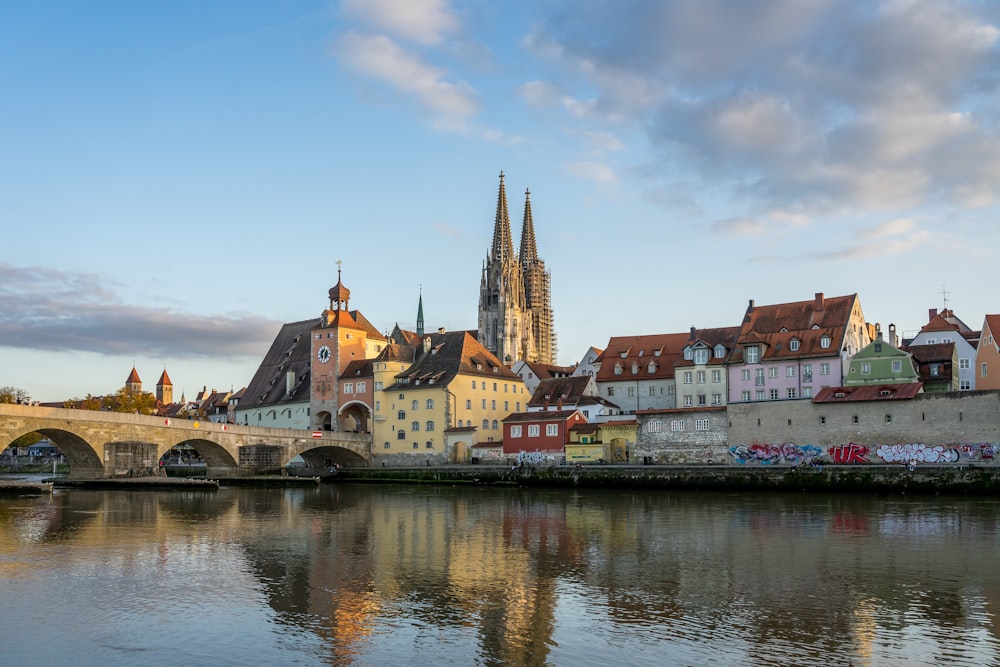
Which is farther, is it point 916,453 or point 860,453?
point 860,453

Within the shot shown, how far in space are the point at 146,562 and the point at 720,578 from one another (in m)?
14.4

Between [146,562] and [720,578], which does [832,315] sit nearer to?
[720,578]

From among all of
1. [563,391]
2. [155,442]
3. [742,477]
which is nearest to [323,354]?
[563,391]

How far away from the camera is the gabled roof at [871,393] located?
2114 inches

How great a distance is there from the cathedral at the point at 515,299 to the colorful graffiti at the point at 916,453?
8681 cm

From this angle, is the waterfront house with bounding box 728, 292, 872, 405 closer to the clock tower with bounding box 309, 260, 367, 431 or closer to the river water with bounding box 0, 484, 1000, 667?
the river water with bounding box 0, 484, 1000, 667

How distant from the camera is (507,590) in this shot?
19.9m

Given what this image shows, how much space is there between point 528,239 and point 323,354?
75.7 meters

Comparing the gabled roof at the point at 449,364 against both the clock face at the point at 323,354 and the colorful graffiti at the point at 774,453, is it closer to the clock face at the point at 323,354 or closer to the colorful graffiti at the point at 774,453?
the clock face at the point at 323,354

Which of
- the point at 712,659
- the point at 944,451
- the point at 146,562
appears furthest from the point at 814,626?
the point at 944,451

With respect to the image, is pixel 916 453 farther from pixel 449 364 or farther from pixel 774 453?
pixel 449 364

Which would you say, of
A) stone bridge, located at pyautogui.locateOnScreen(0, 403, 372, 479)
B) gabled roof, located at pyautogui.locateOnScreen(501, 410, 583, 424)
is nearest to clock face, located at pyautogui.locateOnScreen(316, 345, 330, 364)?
stone bridge, located at pyautogui.locateOnScreen(0, 403, 372, 479)

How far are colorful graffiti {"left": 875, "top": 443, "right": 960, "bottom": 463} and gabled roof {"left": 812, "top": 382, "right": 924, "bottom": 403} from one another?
275 cm

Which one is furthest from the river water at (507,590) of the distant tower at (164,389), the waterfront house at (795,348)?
the distant tower at (164,389)
